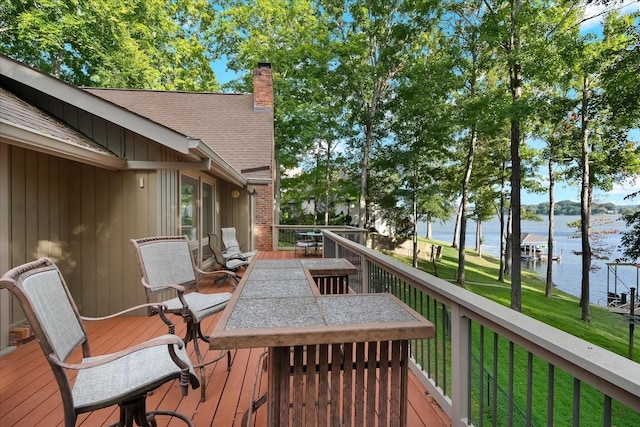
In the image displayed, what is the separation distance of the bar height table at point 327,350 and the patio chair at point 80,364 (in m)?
0.49

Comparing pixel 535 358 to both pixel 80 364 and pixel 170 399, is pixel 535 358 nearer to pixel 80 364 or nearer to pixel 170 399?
pixel 170 399

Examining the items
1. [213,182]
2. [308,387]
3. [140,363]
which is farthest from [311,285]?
[213,182]

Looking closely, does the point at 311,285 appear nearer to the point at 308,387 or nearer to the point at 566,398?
the point at 308,387

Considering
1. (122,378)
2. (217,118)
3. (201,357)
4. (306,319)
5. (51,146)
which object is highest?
(217,118)

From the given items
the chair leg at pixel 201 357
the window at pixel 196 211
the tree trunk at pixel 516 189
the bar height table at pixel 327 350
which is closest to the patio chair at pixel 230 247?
the window at pixel 196 211

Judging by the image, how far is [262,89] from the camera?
36.0ft

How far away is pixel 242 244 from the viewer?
9469 millimetres

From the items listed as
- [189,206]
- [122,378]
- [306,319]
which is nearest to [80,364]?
[122,378]

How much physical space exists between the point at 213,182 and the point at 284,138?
971 cm

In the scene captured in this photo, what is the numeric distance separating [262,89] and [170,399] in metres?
10.2

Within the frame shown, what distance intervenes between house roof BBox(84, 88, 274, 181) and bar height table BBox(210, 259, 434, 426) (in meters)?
7.57

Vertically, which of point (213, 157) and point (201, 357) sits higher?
point (213, 157)

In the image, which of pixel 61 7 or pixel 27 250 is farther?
pixel 61 7

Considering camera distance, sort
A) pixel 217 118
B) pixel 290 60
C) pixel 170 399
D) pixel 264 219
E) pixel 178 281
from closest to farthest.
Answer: pixel 170 399 → pixel 178 281 → pixel 217 118 → pixel 264 219 → pixel 290 60
